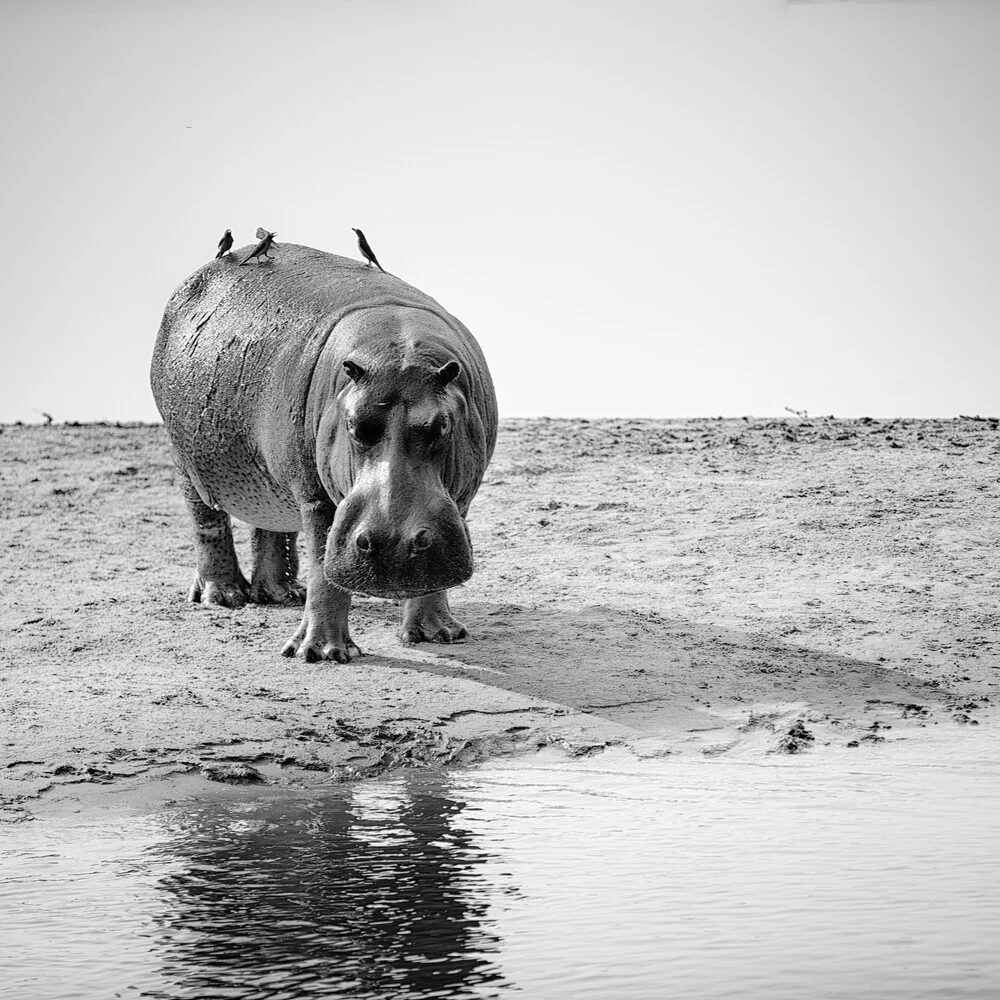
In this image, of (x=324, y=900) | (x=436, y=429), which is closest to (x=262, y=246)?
(x=436, y=429)

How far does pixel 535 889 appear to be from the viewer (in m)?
4.40

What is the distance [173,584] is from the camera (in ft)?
32.0

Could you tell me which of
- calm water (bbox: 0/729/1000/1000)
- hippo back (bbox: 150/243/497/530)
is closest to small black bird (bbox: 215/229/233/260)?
hippo back (bbox: 150/243/497/530)

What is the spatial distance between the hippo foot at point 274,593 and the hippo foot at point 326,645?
1.71 metres

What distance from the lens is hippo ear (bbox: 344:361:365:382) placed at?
6.41 m

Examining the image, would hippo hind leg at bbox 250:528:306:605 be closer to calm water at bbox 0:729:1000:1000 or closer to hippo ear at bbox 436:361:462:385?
hippo ear at bbox 436:361:462:385

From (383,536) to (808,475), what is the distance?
5760mm

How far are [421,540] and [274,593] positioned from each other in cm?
333

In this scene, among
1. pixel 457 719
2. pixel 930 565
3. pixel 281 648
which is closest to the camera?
pixel 457 719

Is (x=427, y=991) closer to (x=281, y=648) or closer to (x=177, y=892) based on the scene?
(x=177, y=892)

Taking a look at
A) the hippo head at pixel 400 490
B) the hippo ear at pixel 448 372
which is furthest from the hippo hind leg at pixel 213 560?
the hippo ear at pixel 448 372

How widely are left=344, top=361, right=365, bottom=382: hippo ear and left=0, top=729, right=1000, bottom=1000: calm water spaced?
1677 mm

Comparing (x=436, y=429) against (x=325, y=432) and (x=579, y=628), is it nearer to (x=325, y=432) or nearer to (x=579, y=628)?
(x=325, y=432)

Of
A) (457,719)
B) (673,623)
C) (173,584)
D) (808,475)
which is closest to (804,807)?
(457,719)
